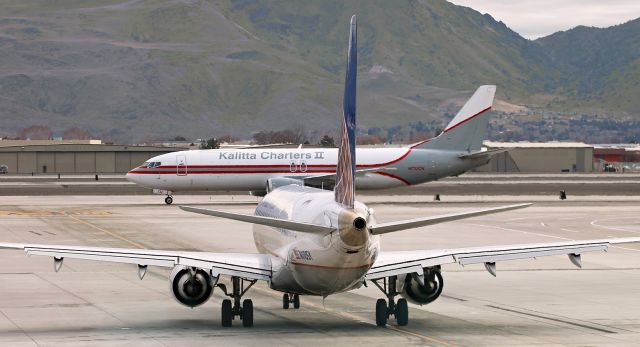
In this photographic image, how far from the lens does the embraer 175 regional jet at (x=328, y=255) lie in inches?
1120

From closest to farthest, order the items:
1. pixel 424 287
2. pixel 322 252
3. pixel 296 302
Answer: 1. pixel 322 252
2. pixel 424 287
3. pixel 296 302

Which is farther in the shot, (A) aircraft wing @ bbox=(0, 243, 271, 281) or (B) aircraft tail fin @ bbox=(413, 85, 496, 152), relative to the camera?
(B) aircraft tail fin @ bbox=(413, 85, 496, 152)

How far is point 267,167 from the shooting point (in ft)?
323

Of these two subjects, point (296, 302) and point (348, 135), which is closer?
point (348, 135)

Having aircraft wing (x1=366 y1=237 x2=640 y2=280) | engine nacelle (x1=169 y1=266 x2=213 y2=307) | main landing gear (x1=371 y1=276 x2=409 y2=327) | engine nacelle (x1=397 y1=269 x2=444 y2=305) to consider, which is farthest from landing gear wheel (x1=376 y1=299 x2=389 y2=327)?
engine nacelle (x1=169 y1=266 x2=213 y2=307)

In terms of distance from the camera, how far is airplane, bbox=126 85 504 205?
98250mm

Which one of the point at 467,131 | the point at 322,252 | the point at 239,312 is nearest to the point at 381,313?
the point at 239,312

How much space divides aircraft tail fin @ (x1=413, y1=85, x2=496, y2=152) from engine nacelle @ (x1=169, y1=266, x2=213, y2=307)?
7116 cm

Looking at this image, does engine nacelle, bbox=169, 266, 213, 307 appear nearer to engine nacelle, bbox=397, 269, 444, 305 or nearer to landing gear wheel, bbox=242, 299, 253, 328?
landing gear wheel, bbox=242, 299, 253, 328

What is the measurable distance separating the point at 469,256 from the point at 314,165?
6619 cm

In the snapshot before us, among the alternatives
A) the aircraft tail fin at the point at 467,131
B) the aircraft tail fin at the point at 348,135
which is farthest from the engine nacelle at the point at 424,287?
the aircraft tail fin at the point at 467,131

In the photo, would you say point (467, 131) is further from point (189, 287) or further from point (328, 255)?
point (328, 255)

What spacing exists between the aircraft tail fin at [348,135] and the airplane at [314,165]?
65.7 metres

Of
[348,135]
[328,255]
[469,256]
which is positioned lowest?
[469,256]
